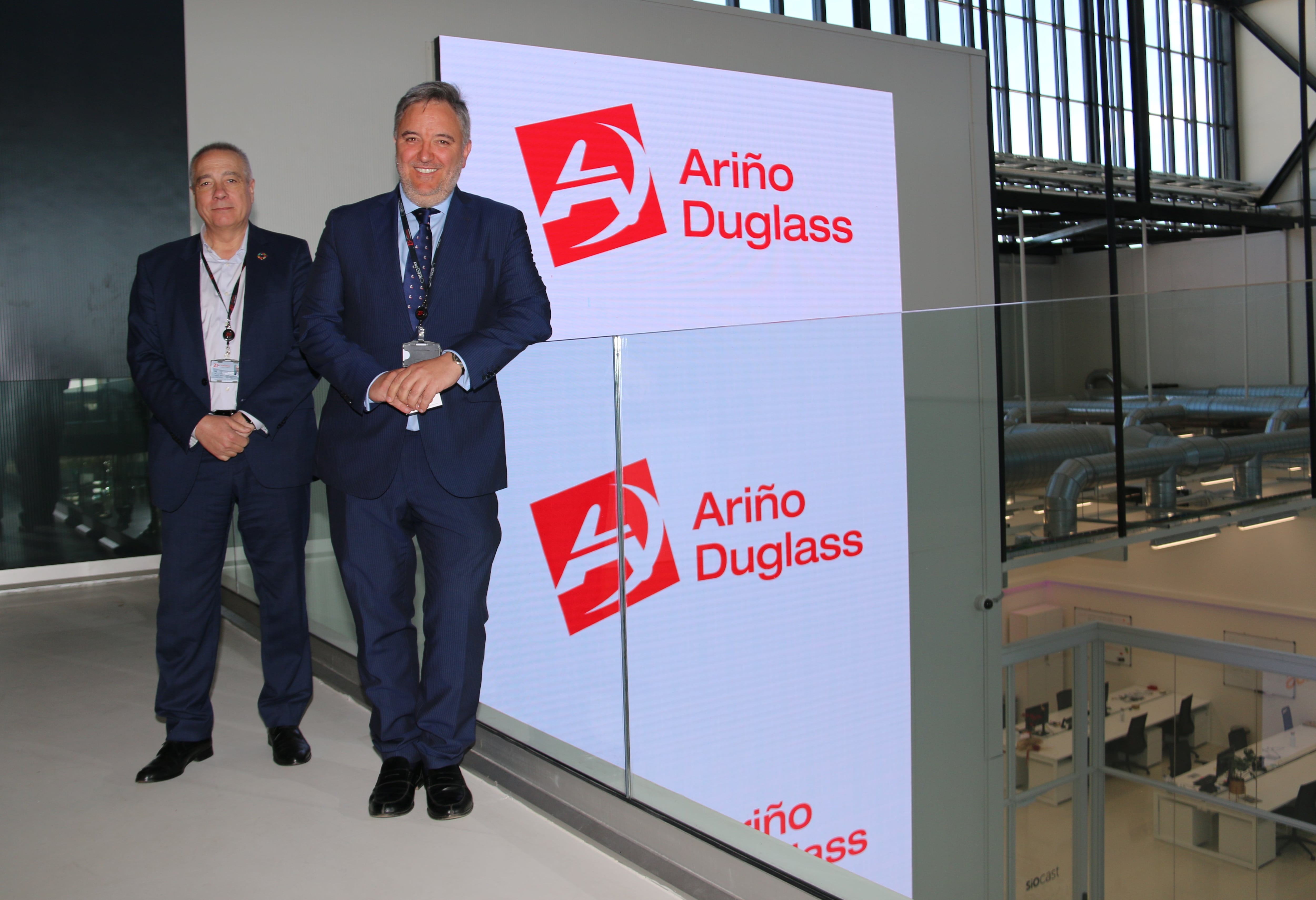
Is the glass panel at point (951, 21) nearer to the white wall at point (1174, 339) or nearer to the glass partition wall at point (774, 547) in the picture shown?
the white wall at point (1174, 339)

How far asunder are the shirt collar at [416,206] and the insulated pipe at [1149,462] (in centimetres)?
568

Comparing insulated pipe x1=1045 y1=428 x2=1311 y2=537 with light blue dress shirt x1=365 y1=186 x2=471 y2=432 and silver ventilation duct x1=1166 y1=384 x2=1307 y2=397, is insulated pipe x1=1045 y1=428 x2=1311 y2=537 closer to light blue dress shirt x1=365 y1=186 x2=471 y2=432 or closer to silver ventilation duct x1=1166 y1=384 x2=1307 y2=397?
silver ventilation duct x1=1166 y1=384 x2=1307 y2=397

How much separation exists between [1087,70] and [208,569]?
10653mm

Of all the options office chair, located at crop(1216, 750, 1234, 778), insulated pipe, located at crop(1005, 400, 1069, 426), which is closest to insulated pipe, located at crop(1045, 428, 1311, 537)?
insulated pipe, located at crop(1005, 400, 1069, 426)

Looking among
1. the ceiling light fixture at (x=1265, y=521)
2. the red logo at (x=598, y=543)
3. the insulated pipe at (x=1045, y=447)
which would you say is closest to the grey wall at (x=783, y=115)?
the red logo at (x=598, y=543)

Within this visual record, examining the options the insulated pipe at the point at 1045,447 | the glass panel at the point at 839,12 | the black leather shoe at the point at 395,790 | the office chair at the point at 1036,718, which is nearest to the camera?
the black leather shoe at the point at 395,790

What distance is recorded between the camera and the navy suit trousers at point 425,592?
4.68 feet

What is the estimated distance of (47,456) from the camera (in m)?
4.16

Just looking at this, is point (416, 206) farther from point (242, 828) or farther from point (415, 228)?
point (242, 828)

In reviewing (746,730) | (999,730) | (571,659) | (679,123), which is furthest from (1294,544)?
(571,659)

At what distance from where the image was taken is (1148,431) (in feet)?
21.3

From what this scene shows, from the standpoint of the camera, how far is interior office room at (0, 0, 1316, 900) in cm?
148

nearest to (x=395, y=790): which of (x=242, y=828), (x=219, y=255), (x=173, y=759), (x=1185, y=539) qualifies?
(x=242, y=828)

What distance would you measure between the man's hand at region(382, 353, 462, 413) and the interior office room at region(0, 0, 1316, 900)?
8 centimetres
